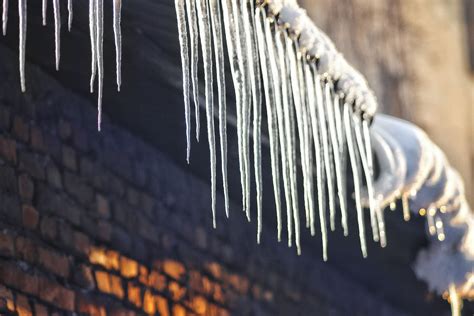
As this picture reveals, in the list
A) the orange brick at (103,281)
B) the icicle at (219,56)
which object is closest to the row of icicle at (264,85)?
the icicle at (219,56)

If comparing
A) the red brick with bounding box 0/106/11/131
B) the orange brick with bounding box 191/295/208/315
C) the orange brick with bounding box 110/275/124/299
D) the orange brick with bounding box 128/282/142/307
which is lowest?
the orange brick with bounding box 191/295/208/315

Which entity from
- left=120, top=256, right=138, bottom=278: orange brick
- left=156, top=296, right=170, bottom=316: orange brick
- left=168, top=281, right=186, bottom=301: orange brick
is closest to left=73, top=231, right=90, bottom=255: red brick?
left=120, top=256, right=138, bottom=278: orange brick

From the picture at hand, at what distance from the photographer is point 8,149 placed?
3.66m

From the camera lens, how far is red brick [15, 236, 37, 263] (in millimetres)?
3611

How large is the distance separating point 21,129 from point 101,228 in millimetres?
534

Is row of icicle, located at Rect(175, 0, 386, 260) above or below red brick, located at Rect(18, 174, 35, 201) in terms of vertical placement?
above

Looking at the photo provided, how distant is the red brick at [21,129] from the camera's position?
3.73m

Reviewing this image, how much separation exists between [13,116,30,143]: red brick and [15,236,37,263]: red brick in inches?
12.3

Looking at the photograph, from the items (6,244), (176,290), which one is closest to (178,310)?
(176,290)

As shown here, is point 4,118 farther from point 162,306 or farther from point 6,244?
point 162,306

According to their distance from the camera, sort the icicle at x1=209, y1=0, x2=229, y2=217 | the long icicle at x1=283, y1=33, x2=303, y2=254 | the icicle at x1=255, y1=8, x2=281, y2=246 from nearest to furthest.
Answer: the icicle at x1=209, y1=0, x2=229, y2=217 < the icicle at x1=255, y1=8, x2=281, y2=246 < the long icicle at x1=283, y1=33, x2=303, y2=254

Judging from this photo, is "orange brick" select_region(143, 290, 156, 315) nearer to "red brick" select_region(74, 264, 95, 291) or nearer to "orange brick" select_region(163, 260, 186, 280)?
"orange brick" select_region(163, 260, 186, 280)

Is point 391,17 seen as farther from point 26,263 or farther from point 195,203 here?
point 26,263

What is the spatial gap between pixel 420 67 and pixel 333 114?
6846 millimetres
